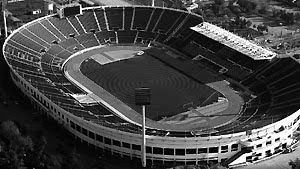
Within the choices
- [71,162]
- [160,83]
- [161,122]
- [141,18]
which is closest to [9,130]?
[71,162]

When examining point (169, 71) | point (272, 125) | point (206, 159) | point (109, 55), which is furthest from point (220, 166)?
point (109, 55)

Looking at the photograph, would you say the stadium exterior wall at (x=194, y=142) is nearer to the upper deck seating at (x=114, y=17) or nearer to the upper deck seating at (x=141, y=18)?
the upper deck seating at (x=114, y=17)

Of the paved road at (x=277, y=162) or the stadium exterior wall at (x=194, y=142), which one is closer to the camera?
the stadium exterior wall at (x=194, y=142)

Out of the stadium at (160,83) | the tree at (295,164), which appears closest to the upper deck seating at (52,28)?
the stadium at (160,83)

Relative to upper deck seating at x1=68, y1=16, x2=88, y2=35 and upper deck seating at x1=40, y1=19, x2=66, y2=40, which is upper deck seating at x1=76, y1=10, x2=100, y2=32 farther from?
upper deck seating at x1=40, y1=19, x2=66, y2=40

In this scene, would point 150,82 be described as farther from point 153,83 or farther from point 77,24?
point 77,24

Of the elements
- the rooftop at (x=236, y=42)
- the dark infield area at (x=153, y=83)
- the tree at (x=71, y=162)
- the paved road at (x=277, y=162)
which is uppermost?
the rooftop at (x=236, y=42)

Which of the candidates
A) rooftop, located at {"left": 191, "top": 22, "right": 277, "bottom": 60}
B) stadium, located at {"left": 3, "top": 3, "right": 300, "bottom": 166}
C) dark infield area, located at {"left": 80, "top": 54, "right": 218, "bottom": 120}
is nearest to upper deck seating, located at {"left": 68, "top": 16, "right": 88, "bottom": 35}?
stadium, located at {"left": 3, "top": 3, "right": 300, "bottom": 166}
